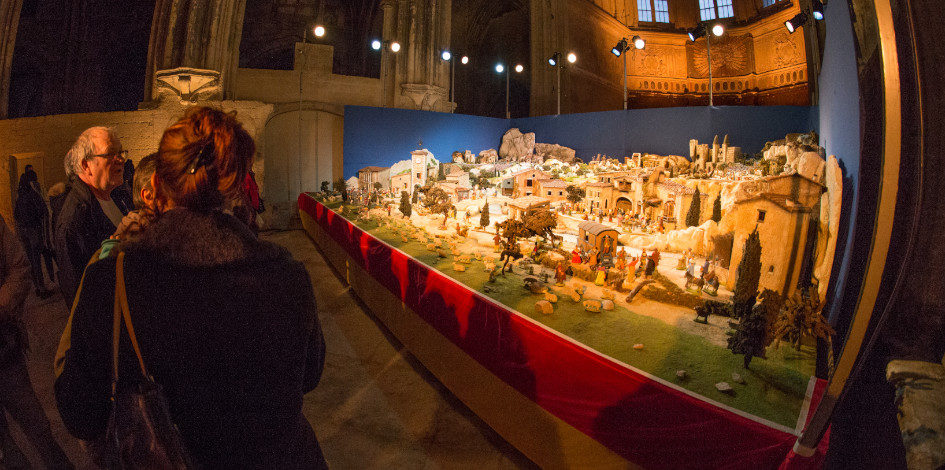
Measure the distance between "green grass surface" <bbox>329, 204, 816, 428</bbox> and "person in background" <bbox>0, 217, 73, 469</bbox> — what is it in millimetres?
2712

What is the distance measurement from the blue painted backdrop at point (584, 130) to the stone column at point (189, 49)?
4679 millimetres

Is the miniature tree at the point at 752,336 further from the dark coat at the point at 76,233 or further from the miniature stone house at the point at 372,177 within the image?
the miniature stone house at the point at 372,177

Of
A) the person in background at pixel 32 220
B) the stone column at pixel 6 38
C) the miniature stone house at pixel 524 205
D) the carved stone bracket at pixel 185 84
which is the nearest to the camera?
the miniature stone house at pixel 524 205

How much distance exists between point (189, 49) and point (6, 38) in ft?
16.0

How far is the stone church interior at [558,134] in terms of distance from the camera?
145 cm

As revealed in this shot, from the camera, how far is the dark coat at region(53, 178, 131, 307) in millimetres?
2546

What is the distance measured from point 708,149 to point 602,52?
10.3m

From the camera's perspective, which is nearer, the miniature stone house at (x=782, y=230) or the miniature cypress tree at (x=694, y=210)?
the miniature stone house at (x=782, y=230)

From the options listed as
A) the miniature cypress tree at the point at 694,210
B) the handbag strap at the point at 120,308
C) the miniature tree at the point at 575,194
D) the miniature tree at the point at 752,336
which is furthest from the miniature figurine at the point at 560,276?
the handbag strap at the point at 120,308

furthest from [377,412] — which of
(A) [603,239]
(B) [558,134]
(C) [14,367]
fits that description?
(B) [558,134]

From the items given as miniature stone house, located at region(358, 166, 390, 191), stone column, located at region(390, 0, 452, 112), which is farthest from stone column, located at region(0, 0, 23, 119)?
miniature stone house, located at region(358, 166, 390, 191)

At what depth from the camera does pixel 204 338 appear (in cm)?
125

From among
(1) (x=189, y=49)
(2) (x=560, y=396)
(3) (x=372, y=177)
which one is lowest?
(2) (x=560, y=396)

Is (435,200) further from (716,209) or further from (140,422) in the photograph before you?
(140,422)
